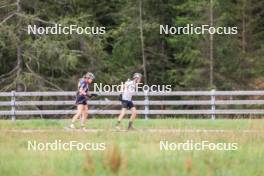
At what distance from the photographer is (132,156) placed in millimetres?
11250

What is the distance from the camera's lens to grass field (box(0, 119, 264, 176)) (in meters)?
9.73

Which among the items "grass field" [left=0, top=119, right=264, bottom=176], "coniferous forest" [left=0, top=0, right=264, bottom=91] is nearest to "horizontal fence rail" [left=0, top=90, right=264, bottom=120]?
"grass field" [left=0, top=119, right=264, bottom=176]

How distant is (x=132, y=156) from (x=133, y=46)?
2721 cm

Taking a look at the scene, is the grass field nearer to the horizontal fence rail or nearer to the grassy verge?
the grassy verge

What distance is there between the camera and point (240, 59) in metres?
36.2

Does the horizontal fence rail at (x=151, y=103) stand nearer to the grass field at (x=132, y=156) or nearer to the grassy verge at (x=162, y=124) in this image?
the grassy verge at (x=162, y=124)

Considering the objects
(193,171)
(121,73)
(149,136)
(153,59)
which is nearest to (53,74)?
(121,73)

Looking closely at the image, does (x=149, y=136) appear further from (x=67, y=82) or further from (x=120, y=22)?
(x=120, y=22)

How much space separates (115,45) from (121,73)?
1.82 meters

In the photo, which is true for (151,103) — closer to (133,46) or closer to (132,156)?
(132,156)

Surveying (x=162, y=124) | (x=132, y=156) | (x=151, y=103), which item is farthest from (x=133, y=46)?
(x=132, y=156)

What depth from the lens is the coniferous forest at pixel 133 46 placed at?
32875 millimetres

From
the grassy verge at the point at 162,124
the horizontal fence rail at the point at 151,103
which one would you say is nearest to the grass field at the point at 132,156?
the grassy verge at the point at 162,124

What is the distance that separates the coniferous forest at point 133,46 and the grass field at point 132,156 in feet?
A: 53.3
